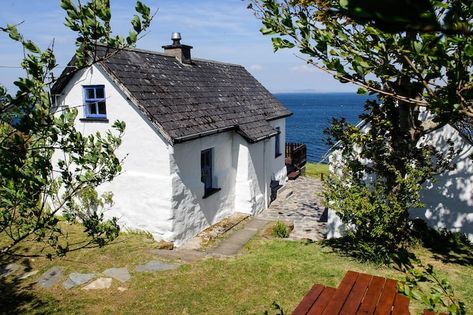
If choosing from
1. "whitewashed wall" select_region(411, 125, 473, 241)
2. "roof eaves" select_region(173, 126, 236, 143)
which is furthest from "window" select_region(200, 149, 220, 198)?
"whitewashed wall" select_region(411, 125, 473, 241)

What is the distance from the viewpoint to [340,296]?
5199mm

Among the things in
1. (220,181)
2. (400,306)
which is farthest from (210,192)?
(400,306)

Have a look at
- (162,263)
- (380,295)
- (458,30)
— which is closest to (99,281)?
(162,263)

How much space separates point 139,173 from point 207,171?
2653 millimetres

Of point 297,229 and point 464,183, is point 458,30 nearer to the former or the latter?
point 464,183

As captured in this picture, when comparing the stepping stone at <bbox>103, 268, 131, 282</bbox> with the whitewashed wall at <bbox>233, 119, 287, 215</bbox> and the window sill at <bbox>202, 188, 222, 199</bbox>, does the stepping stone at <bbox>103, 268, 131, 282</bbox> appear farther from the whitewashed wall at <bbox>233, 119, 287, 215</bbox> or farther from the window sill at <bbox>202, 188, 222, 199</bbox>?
the whitewashed wall at <bbox>233, 119, 287, 215</bbox>

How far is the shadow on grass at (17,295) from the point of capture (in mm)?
7578

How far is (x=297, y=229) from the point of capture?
1359cm

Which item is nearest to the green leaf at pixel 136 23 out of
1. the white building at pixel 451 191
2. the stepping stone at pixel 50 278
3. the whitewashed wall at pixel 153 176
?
the stepping stone at pixel 50 278

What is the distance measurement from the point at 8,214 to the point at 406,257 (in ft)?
12.0

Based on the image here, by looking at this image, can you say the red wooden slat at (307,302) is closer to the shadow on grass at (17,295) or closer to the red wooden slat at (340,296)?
the red wooden slat at (340,296)

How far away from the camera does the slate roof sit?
1152cm

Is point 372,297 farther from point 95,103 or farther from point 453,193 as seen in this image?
point 95,103

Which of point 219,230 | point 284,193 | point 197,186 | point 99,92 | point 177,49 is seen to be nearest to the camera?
point 99,92
